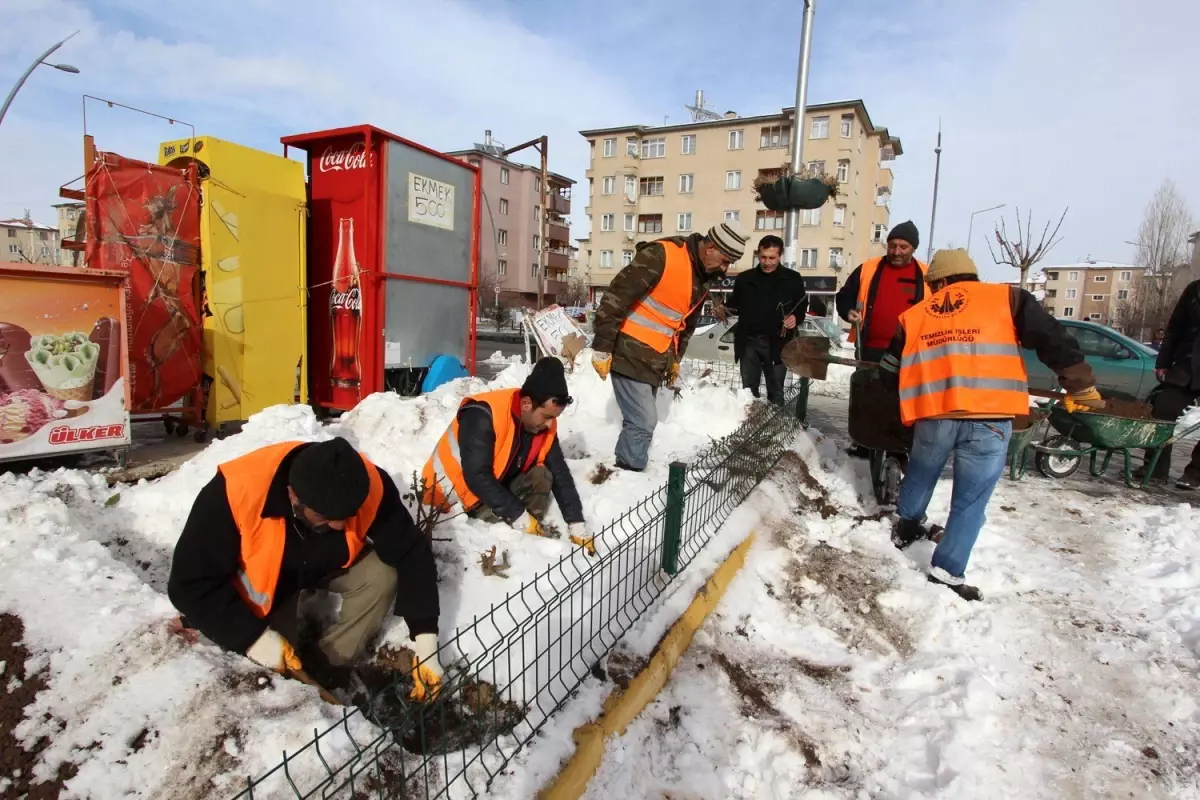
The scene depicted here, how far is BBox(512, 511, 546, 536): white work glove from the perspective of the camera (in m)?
3.57

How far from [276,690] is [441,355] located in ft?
16.5

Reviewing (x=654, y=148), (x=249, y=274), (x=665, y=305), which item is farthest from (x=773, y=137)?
(x=665, y=305)

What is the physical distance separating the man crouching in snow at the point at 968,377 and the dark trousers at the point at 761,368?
7.65ft

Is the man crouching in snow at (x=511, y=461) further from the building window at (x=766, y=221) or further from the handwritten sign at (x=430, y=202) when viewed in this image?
the building window at (x=766, y=221)

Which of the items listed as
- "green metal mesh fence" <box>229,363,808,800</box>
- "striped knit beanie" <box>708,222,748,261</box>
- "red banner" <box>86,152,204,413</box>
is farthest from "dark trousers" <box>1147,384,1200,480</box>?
"red banner" <box>86,152,204,413</box>

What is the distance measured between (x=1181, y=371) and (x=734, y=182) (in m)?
37.3

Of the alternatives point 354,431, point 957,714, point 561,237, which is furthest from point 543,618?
point 561,237

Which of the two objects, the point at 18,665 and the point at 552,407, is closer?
the point at 18,665

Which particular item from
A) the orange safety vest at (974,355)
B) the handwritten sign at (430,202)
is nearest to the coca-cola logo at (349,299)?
the handwritten sign at (430,202)

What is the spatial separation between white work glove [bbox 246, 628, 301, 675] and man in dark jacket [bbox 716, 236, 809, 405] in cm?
430

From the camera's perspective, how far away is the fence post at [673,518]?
3.17 m

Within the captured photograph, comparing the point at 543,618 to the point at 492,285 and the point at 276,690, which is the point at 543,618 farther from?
the point at 492,285

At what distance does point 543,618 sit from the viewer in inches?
106

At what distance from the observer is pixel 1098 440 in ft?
19.2
